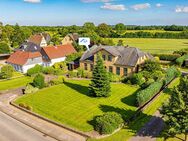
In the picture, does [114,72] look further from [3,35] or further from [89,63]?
[3,35]

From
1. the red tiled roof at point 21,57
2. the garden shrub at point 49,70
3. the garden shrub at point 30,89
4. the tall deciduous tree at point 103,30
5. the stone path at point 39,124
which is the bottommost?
the stone path at point 39,124

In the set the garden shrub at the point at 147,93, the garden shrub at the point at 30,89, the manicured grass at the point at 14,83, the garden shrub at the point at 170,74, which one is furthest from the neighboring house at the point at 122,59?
the garden shrub at the point at 30,89

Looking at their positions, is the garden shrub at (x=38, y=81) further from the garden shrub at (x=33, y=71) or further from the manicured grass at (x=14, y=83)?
the garden shrub at (x=33, y=71)

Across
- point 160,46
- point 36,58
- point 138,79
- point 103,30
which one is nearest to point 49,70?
point 36,58

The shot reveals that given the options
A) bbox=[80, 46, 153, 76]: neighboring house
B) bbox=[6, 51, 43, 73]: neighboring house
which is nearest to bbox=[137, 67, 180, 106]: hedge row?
bbox=[80, 46, 153, 76]: neighboring house

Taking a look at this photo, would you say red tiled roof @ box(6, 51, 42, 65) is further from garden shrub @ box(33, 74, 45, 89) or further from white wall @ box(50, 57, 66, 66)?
garden shrub @ box(33, 74, 45, 89)

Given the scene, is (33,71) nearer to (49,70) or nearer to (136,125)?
(49,70)
